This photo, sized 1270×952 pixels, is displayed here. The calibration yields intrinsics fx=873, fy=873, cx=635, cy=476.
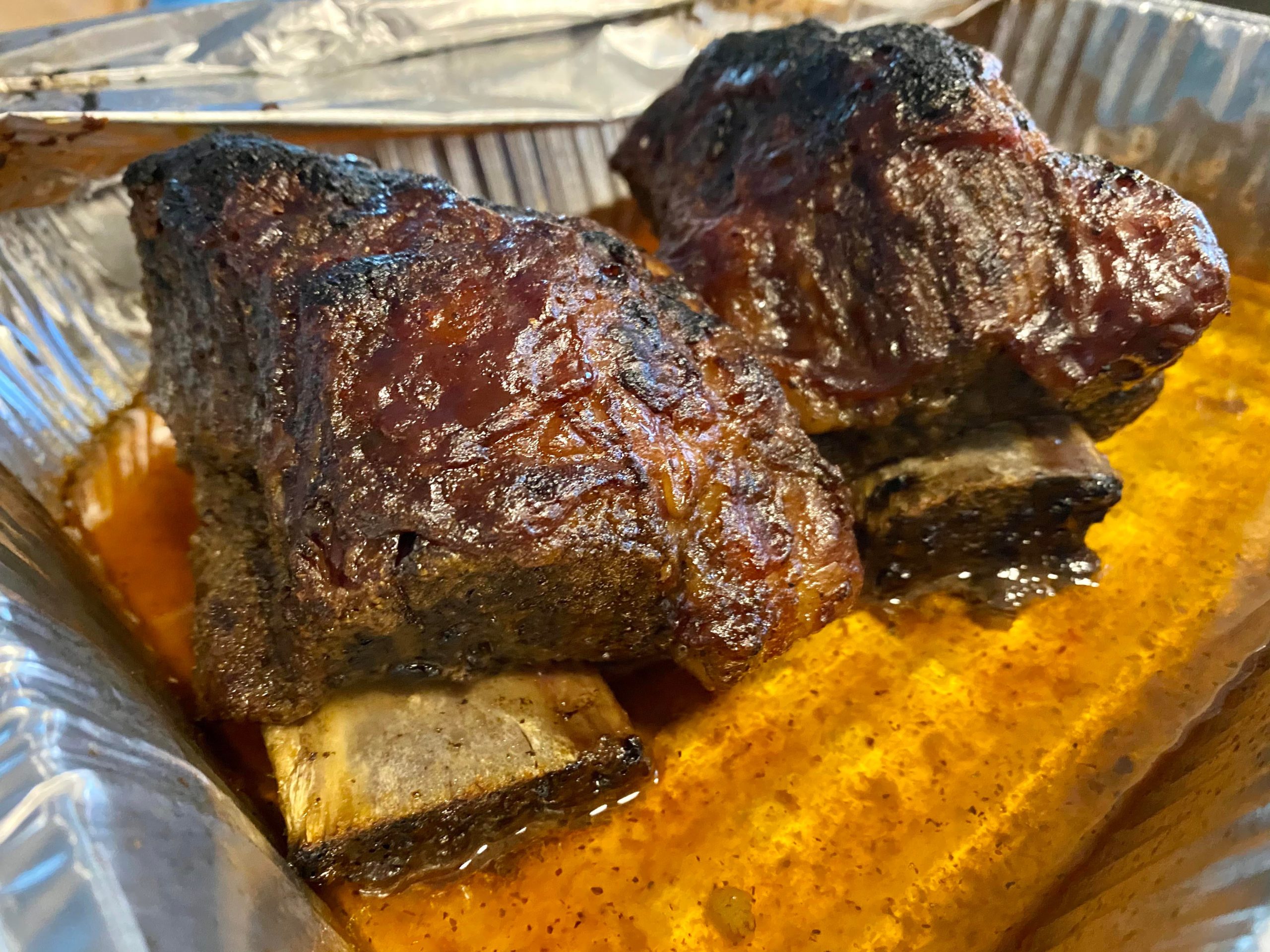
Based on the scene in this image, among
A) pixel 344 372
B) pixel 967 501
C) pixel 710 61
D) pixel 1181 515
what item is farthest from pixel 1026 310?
pixel 344 372

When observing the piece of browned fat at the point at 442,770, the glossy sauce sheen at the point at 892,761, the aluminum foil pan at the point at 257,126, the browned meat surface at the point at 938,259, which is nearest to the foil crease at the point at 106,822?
the aluminum foil pan at the point at 257,126

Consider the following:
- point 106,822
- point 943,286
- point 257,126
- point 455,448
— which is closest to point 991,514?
point 943,286

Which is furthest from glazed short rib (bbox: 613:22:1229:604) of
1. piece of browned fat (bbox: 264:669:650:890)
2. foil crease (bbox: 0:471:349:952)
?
foil crease (bbox: 0:471:349:952)

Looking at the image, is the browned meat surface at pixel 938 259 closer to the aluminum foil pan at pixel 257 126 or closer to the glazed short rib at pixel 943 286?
the glazed short rib at pixel 943 286

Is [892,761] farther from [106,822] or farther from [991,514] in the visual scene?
[106,822]

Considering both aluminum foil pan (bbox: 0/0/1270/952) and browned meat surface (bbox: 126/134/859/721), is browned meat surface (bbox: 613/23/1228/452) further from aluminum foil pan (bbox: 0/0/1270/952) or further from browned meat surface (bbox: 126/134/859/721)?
aluminum foil pan (bbox: 0/0/1270/952)
